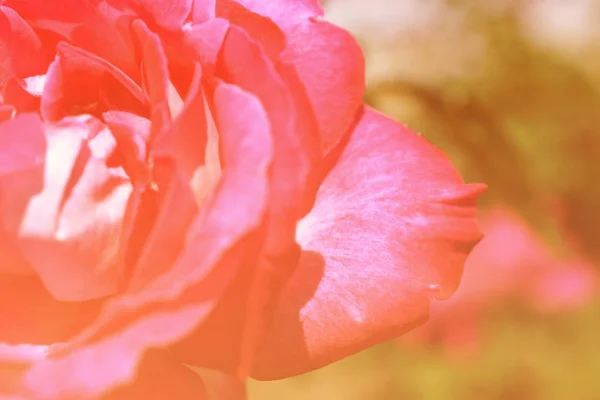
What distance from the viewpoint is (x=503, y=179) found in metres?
0.40

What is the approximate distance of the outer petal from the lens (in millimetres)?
206

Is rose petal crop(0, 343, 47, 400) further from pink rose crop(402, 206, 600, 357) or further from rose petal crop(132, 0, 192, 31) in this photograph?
pink rose crop(402, 206, 600, 357)

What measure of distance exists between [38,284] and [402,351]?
40 cm

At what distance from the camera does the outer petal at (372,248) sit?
206 millimetres

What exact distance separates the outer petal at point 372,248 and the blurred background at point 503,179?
0.44 ft

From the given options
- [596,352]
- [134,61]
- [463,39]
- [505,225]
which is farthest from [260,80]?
[596,352]

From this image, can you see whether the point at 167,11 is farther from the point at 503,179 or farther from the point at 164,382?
the point at 503,179

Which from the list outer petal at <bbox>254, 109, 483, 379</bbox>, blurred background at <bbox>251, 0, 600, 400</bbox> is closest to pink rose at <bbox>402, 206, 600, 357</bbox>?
blurred background at <bbox>251, 0, 600, 400</bbox>

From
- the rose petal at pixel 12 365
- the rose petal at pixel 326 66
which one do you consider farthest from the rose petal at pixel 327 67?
the rose petal at pixel 12 365

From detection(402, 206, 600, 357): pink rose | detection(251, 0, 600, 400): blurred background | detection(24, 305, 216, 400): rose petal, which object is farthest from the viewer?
detection(402, 206, 600, 357): pink rose

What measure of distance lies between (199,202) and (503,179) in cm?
26

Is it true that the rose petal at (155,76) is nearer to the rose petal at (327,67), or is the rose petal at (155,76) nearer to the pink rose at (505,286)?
the rose petal at (327,67)

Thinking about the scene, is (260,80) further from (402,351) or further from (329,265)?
(402,351)

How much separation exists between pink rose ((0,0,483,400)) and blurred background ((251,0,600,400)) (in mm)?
144
